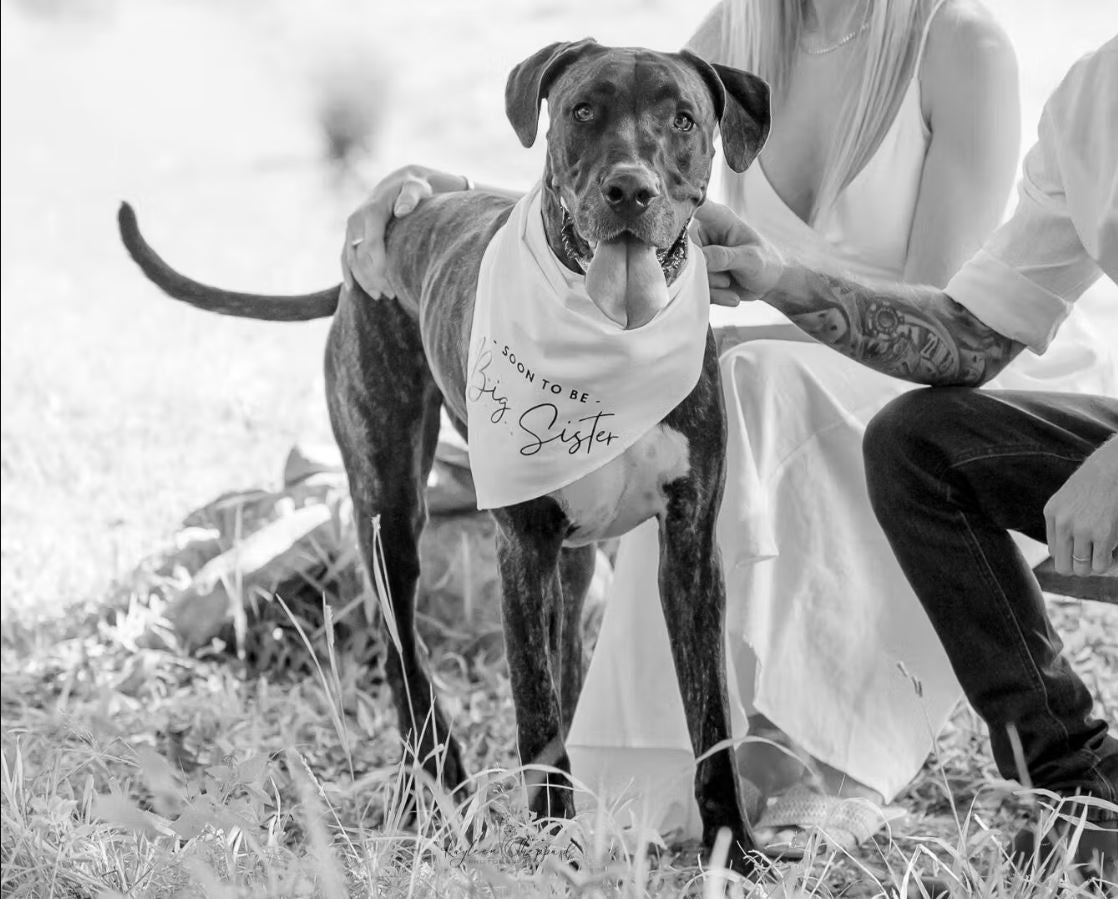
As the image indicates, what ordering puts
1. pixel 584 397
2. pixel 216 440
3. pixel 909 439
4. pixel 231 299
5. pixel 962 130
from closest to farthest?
pixel 584 397 → pixel 909 439 → pixel 962 130 → pixel 231 299 → pixel 216 440

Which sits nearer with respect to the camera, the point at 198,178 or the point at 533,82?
the point at 533,82

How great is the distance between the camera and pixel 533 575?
7.72 ft

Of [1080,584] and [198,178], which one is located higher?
[198,178]

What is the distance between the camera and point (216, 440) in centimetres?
570

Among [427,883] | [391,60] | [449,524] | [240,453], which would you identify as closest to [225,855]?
[427,883]

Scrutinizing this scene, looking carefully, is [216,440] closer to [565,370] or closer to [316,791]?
[565,370]

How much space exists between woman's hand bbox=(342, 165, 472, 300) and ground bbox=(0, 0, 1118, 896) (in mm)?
951

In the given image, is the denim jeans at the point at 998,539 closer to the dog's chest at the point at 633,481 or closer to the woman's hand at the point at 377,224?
the dog's chest at the point at 633,481

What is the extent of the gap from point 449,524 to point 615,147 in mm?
2220

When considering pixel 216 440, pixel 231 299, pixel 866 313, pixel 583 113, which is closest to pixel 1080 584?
pixel 866 313

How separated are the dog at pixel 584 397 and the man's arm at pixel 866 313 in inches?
5.7

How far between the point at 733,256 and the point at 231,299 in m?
1.36

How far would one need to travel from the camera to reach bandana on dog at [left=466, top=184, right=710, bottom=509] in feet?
7.31

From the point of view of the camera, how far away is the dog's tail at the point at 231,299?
313cm
